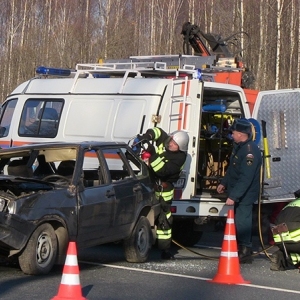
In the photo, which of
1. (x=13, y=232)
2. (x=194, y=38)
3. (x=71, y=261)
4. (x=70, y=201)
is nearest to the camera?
(x=71, y=261)

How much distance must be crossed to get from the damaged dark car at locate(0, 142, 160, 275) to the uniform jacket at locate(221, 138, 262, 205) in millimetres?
1089

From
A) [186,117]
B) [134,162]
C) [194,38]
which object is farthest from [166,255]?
[194,38]

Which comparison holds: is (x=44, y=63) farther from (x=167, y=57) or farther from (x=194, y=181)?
(x=194, y=181)

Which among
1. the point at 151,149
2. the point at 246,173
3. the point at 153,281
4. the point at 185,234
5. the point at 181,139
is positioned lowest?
the point at 153,281

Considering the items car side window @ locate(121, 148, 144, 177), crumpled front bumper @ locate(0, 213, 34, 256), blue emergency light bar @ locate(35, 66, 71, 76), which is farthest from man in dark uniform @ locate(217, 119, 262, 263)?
blue emergency light bar @ locate(35, 66, 71, 76)

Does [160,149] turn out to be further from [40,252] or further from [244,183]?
[40,252]

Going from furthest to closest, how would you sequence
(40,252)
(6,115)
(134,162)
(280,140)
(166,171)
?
1. (6,115)
2. (280,140)
3. (166,171)
4. (134,162)
5. (40,252)

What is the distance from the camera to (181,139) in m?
11.1

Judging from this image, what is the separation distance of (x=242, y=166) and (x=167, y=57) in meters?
4.25

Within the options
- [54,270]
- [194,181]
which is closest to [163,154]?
[194,181]

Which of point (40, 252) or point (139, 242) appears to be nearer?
point (40, 252)

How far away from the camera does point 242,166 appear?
11.0 m

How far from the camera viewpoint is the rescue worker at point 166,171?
1090 cm

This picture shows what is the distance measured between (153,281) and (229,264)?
2.85 ft
